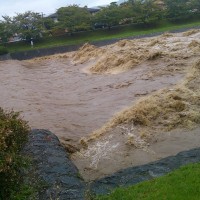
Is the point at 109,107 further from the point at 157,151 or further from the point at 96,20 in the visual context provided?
the point at 96,20

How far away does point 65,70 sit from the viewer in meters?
23.7

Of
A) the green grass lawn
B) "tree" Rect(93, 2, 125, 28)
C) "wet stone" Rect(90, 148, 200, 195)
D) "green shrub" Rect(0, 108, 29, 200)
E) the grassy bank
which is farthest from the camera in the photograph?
"tree" Rect(93, 2, 125, 28)

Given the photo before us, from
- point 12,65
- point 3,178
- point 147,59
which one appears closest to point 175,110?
point 3,178

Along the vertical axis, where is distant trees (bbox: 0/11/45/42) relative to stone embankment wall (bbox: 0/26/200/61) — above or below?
above

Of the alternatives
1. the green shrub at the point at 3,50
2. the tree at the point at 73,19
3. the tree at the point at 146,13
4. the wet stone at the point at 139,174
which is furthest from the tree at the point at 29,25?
the wet stone at the point at 139,174

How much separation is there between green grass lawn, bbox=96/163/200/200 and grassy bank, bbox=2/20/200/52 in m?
32.1

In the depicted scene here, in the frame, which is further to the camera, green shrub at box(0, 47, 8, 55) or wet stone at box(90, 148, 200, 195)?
green shrub at box(0, 47, 8, 55)

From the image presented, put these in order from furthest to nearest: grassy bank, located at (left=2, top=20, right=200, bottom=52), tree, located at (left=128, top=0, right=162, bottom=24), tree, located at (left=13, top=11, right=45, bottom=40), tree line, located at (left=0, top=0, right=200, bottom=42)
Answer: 1. tree, located at (left=128, top=0, right=162, bottom=24)
2. tree line, located at (left=0, top=0, right=200, bottom=42)
3. tree, located at (left=13, top=11, right=45, bottom=40)
4. grassy bank, located at (left=2, top=20, right=200, bottom=52)

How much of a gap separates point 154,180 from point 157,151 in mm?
2975

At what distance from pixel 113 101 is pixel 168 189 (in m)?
8.46

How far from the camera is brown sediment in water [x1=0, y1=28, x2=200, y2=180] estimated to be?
29.8ft

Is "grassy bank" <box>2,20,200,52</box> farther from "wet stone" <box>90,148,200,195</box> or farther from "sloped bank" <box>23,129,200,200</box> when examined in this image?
"wet stone" <box>90,148,200,195</box>

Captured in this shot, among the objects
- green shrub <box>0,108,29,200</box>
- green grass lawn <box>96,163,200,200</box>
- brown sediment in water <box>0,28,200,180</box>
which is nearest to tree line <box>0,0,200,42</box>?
brown sediment in water <box>0,28,200,180</box>

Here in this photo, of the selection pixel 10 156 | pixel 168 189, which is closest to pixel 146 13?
pixel 168 189
